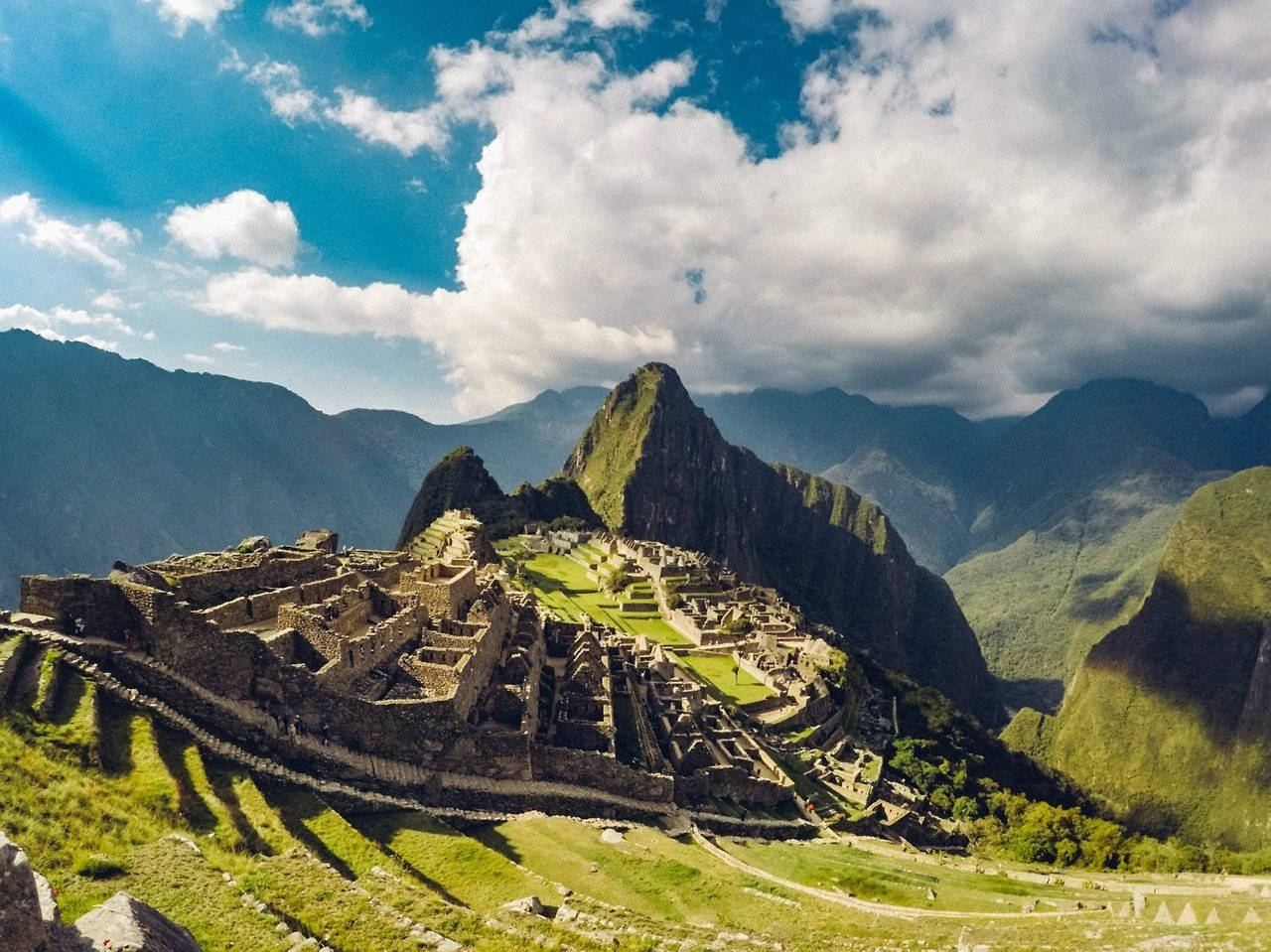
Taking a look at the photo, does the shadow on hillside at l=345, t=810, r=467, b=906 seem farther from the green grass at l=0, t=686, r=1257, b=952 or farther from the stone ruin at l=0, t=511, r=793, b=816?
the stone ruin at l=0, t=511, r=793, b=816

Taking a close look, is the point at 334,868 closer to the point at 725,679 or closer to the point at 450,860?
the point at 450,860

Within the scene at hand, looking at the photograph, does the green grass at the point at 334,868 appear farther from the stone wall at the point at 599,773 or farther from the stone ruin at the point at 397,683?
the stone wall at the point at 599,773

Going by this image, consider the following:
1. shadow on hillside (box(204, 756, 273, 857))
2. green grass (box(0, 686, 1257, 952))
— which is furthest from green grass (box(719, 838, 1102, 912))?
shadow on hillside (box(204, 756, 273, 857))

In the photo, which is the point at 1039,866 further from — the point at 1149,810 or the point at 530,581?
the point at 1149,810

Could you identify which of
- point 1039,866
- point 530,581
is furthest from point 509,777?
point 530,581

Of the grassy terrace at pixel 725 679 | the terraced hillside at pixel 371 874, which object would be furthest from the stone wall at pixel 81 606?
the grassy terrace at pixel 725 679
